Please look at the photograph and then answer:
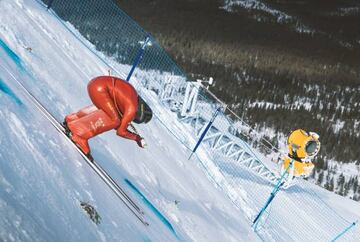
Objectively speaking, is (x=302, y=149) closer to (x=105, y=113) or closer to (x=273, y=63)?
(x=105, y=113)

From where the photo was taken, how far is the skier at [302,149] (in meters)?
10.1

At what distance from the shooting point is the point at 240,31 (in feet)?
606

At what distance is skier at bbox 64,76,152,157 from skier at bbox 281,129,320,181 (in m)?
4.64

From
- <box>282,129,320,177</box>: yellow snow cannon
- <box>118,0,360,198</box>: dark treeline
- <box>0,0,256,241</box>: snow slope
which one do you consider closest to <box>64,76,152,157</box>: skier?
<box>0,0,256,241</box>: snow slope

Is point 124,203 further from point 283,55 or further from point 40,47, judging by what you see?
point 283,55

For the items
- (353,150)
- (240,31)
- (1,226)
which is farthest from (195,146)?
(240,31)

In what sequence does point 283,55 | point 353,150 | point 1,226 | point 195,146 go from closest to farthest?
point 1,226 → point 195,146 → point 353,150 → point 283,55

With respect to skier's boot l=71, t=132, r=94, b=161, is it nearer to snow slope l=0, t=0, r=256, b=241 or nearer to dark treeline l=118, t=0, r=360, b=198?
snow slope l=0, t=0, r=256, b=241

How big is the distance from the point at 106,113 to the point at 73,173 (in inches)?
36.9

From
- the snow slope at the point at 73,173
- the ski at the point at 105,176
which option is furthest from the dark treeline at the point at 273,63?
the ski at the point at 105,176

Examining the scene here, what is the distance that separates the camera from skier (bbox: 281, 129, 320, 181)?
1010cm

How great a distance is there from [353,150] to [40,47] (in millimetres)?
98219

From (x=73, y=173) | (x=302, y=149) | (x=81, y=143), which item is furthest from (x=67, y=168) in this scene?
(x=302, y=149)

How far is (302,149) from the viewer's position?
33.1ft
